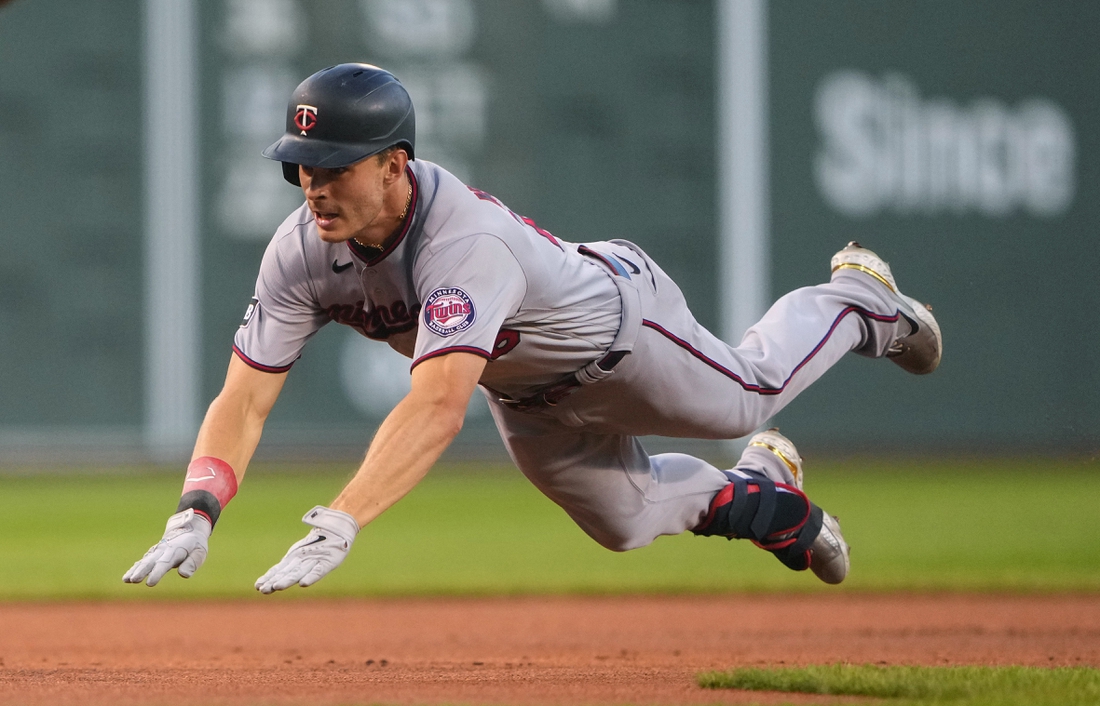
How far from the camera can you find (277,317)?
128 inches

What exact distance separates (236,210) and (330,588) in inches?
189

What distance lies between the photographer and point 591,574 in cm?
691

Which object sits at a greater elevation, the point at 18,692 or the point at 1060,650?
the point at 18,692

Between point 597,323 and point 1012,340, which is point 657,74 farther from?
point 597,323

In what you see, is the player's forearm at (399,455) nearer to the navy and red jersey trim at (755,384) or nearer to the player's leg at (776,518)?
the navy and red jersey trim at (755,384)

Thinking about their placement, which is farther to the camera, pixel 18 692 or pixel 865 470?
pixel 865 470

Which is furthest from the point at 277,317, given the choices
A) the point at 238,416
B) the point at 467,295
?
the point at 467,295

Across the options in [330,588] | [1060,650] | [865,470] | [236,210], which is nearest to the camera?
[1060,650]

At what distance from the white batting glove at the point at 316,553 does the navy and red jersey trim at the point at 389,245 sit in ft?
2.04

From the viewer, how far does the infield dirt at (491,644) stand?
341 centimetres

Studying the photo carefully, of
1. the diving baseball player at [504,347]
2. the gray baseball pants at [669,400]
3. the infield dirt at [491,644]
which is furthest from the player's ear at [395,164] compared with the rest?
the infield dirt at [491,644]

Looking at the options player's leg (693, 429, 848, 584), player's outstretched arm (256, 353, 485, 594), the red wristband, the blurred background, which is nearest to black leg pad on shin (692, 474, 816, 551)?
player's leg (693, 429, 848, 584)

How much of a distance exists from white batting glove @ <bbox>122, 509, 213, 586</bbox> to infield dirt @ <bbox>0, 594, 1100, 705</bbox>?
43 cm

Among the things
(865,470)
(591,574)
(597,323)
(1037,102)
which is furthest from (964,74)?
(597,323)
